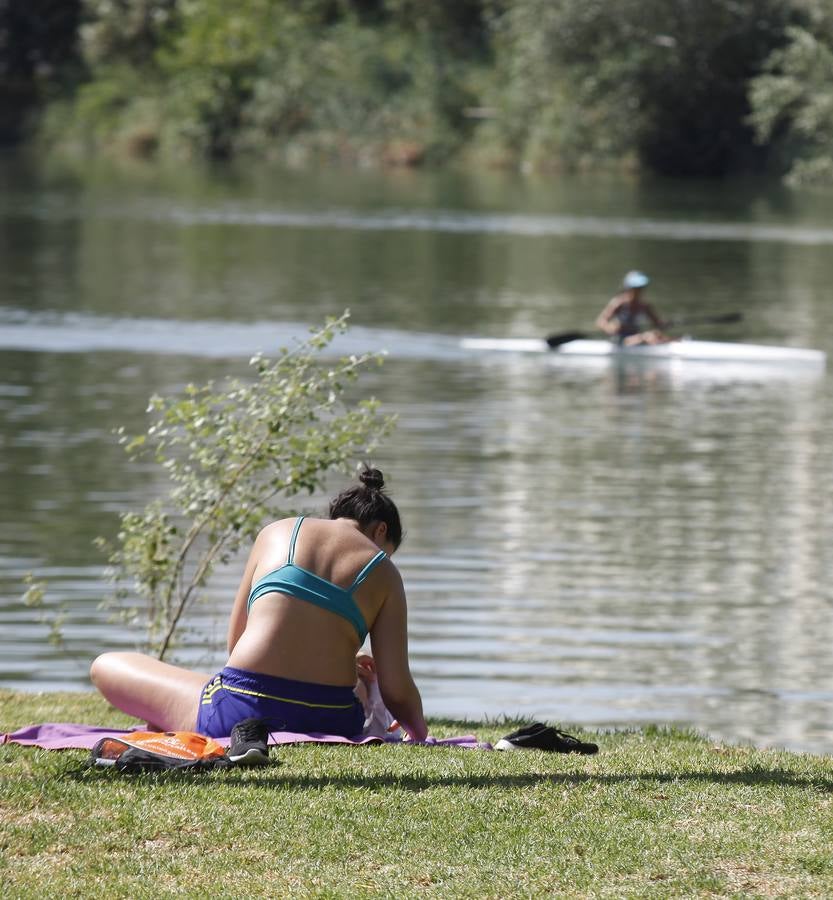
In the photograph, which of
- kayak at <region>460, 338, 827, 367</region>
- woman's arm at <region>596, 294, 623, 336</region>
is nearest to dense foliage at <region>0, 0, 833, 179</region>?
woman's arm at <region>596, 294, 623, 336</region>

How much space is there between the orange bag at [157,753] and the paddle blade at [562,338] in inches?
764

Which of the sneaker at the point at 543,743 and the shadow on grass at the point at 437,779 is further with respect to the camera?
the sneaker at the point at 543,743

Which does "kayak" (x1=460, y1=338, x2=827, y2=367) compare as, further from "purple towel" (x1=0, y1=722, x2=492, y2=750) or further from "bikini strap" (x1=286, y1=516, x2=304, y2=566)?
"bikini strap" (x1=286, y1=516, x2=304, y2=566)

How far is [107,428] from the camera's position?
1925 centimetres

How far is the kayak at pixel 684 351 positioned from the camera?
2486cm

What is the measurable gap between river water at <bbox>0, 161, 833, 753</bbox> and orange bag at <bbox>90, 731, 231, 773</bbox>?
11.8ft

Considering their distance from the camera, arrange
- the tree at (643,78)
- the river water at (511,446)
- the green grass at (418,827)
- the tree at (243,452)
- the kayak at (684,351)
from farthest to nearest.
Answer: the tree at (643,78) < the kayak at (684,351) < the river water at (511,446) < the tree at (243,452) < the green grass at (418,827)

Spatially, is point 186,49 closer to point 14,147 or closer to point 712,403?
point 14,147

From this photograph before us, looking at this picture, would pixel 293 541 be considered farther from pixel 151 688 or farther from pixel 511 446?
pixel 511 446

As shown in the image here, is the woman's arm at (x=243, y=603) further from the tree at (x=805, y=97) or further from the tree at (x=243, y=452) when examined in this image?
the tree at (x=805, y=97)

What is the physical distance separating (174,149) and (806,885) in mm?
81539

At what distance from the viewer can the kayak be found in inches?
979

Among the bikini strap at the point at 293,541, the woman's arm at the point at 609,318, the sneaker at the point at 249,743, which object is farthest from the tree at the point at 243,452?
the woman's arm at the point at 609,318

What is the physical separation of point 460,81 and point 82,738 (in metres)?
70.5
